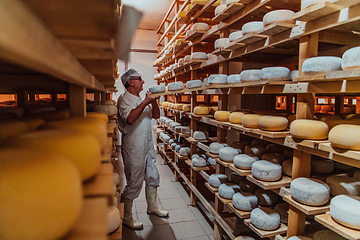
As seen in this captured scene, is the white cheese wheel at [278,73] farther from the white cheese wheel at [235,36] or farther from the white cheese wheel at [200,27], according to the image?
the white cheese wheel at [200,27]

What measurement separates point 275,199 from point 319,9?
59.9 inches

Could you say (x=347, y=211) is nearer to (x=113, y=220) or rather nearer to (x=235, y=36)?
(x=113, y=220)

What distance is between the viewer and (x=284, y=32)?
153cm

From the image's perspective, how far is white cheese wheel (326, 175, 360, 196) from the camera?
4.63 feet

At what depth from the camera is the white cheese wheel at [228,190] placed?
2.17 metres

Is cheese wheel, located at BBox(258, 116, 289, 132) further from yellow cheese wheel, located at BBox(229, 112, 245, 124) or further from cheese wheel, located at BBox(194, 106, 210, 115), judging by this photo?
cheese wheel, located at BBox(194, 106, 210, 115)

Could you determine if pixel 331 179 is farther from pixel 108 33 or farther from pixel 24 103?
pixel 24 103

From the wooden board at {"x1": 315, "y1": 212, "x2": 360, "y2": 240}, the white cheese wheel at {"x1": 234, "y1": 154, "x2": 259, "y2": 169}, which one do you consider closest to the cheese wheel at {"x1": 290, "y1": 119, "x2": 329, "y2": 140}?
the wooden board at {"x1": 315, "y1": 212, "x2": 360, "y2": 240}

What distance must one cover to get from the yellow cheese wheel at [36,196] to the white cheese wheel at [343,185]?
5.43 ft

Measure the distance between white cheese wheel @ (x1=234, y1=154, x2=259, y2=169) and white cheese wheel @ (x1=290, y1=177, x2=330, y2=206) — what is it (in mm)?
538

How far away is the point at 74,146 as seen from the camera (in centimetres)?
47

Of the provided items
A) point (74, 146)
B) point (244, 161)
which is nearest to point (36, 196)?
point (74, 146)

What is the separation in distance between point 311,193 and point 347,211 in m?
0.21

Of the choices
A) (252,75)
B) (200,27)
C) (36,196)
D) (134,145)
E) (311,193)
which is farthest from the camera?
(200,27)
